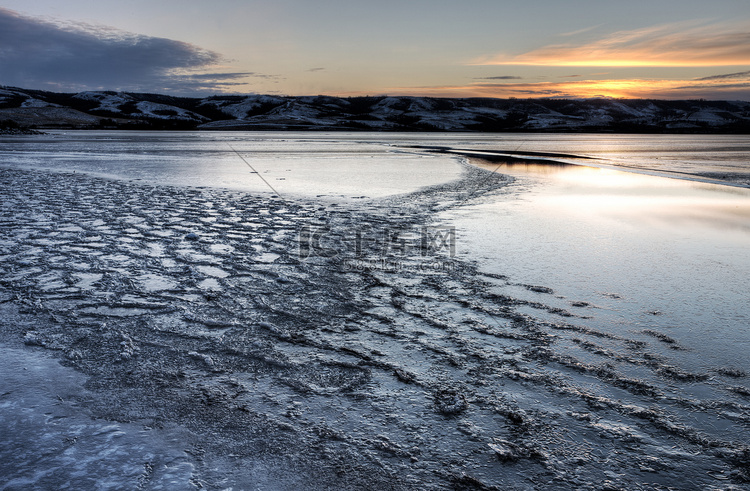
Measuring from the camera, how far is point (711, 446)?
8.00ft

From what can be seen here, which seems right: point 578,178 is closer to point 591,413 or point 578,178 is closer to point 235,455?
point 591,413

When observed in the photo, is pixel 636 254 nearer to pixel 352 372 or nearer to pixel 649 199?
pixel 352 372

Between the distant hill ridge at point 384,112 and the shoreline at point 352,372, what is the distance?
10048cm

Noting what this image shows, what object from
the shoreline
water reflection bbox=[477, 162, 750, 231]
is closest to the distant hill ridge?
water reflection bbox=[477, 162, 750, 231]

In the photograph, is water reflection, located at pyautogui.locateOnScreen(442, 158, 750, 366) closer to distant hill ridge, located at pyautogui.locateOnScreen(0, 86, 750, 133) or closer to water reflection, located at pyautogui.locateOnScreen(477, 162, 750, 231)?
water reflection, located at pyautogui.locateOnScreen(477, 162, 750, 231)

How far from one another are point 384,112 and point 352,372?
519ft

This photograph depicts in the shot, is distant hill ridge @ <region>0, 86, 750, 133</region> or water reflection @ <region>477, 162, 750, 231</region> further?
distant hill ridge @ <region>0, 86, 750, 133</region>

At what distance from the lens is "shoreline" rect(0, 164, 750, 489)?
7.65 feet

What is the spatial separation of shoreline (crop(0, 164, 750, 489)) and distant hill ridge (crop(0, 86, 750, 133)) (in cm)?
10048

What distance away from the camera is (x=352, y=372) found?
320 centimetres

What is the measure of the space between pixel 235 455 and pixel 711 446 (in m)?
2.41

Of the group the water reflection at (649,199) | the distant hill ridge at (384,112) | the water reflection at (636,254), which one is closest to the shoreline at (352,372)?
the water reflection at (636,254)

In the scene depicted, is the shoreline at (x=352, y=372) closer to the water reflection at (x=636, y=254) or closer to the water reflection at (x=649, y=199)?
the water reflection at (x=636, y=254)

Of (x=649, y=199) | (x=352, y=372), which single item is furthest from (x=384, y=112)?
(x=352, y=372)
